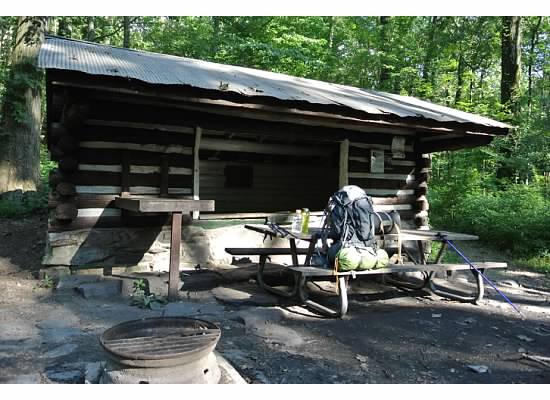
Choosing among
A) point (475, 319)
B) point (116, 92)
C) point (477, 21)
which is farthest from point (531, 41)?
point (116, 92)

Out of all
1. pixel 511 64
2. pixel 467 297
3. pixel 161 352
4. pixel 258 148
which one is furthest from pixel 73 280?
pixel 511 64

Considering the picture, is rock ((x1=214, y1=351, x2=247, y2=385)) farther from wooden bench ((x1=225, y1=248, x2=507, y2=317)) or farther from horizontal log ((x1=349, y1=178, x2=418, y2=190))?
horizontal log ((x1=349, y1=178, x2=418, y2=190))

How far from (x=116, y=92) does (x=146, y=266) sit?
2.43 metres

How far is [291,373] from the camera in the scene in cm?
325

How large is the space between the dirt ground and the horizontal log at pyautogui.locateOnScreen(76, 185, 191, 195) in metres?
1.27

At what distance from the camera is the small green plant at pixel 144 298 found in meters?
4.89

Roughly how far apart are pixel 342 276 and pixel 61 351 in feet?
9.03

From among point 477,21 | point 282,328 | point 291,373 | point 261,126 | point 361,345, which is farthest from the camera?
point 477,21

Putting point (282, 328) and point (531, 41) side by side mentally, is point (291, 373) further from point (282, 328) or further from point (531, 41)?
point (531, 41)

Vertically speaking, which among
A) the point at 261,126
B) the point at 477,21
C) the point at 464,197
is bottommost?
the point at 464,197

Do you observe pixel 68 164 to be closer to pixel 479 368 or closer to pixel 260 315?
pixel 260 315

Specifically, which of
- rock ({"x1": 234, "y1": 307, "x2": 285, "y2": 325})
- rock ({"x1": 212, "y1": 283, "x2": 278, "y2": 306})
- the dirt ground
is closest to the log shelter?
the dirt ground

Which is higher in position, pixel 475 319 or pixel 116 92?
pixel 116 92

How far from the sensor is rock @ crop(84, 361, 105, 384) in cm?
279
